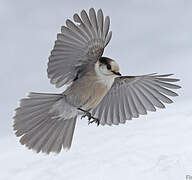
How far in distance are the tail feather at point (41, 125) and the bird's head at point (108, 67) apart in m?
0.64

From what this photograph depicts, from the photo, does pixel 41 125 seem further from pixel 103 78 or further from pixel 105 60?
pixel 105 60

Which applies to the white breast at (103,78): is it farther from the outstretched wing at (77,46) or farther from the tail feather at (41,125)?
the tail feather at (41,125)

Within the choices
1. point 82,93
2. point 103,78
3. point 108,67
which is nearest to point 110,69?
point 108,67

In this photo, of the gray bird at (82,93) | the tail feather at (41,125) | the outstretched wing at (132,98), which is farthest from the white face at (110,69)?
the outstretched wing at (132,98)

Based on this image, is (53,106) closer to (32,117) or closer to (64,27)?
(32,117)

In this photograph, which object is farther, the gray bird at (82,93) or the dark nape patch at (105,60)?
the dark nape patch at (105,60)

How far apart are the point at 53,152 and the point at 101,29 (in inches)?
65.9

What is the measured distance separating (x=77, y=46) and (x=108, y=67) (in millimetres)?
400

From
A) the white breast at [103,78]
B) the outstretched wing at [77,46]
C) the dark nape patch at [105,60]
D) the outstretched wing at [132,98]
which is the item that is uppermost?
the outstretched wing at [77,46]

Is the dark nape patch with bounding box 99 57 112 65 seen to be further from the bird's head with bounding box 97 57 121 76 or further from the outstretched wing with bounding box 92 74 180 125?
the outstretched wing with bounding box 92 74 180 125

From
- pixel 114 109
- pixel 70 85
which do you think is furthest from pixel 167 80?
pixel 70 85

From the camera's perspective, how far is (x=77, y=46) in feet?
17.7

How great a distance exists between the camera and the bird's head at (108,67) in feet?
17.9

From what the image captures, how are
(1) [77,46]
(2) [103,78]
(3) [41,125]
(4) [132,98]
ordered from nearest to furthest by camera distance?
(1) [77,46] < (2) [103,78] < (3) [41,125] < (4) [132,98]
